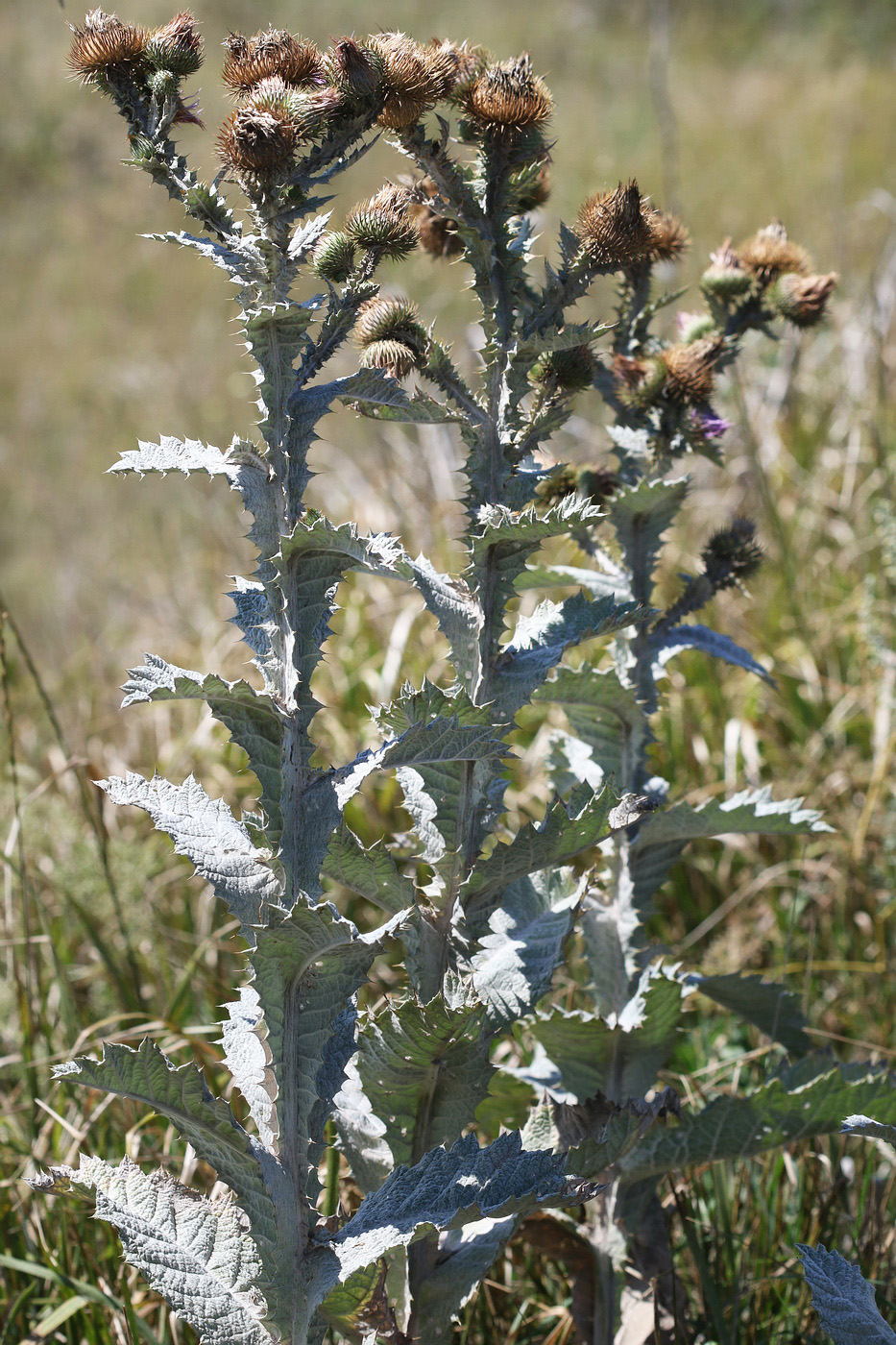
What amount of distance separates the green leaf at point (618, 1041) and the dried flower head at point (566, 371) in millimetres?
953

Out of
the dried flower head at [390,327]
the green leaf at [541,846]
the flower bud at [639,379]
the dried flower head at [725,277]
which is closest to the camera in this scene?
the green leaf at [541,846]

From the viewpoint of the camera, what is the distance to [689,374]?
183 centimetres

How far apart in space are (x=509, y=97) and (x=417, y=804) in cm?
103

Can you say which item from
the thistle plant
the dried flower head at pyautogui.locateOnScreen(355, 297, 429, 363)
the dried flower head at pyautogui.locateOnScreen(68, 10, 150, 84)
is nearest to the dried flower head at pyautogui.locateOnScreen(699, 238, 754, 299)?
the thistle plant

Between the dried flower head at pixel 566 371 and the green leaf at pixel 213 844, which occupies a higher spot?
the dried flower head at pixel 566 371

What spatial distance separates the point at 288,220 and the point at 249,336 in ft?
0.57

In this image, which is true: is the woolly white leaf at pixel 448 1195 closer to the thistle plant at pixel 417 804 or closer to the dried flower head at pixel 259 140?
the thistle plant at pixel 417 804

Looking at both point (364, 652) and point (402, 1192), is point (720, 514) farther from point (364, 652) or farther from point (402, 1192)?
point (402, 1192)

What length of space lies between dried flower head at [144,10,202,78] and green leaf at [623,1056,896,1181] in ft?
5.50

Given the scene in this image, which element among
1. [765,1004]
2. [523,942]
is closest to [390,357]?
[523,942]

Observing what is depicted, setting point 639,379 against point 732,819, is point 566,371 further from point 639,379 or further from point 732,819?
point 732,819

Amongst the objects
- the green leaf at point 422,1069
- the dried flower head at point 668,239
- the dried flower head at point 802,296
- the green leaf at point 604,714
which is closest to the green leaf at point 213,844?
the green leaf at point 422,1069

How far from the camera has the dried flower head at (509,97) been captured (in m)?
1.50

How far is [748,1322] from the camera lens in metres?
1.97
